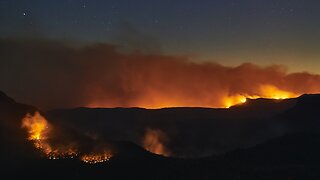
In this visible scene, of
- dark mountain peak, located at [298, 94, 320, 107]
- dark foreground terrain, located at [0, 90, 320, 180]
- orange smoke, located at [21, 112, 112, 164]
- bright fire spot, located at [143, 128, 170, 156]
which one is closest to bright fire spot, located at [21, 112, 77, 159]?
orange smoke, located at [21, 112, 112, 164]

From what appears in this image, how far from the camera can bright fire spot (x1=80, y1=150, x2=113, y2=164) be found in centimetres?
10044

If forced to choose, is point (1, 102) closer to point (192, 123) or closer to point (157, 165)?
point (157, 165)

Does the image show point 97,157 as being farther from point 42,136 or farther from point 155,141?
point 155,141

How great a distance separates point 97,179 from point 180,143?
86.1 meters

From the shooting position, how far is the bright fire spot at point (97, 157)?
100438 mm

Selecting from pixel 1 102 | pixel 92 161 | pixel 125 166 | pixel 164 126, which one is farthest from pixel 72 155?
pixel 164 126

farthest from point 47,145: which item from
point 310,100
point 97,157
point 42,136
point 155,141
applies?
point 310,100

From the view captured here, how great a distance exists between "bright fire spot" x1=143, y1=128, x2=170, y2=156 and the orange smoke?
53.3 meters

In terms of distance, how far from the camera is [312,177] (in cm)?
9488

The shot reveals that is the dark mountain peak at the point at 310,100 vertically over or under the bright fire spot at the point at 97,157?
over

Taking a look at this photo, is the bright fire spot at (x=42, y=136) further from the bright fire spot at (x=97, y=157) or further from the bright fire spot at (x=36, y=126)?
the bright fire spot at (x=97, y=157)

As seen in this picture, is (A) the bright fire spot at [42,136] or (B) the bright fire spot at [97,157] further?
(A) the bright fire spot at [42,136]

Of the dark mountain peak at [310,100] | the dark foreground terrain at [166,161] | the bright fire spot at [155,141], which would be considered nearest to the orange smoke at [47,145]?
the dark foreground terrain at [166,161]

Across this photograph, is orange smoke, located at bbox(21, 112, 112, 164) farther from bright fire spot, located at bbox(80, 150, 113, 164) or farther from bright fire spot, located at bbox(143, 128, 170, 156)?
bright fire spot, located at bbox(143, 128, 170, 156)
